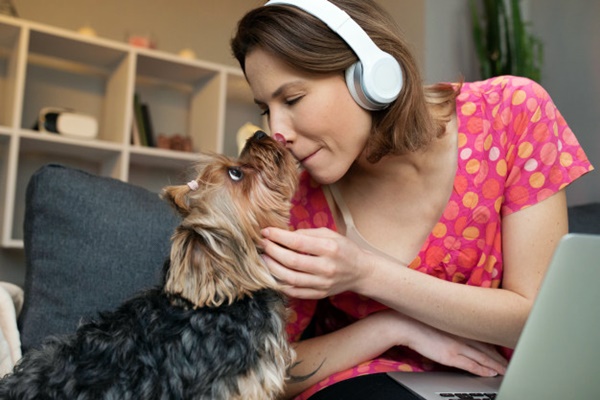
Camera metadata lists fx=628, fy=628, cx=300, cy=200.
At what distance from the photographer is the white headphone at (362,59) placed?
1156 mm

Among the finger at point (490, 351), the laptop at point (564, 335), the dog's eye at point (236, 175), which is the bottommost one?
the finger at point (490, 351)

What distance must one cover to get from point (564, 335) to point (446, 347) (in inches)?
A: 21.3

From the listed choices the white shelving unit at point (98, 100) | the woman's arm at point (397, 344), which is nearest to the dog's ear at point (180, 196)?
the woman's arm at point (397, 344)

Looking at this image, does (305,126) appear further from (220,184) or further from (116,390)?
(116,390)

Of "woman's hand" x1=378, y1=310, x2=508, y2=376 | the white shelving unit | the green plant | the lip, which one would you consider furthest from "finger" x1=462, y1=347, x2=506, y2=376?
the white shelving unit

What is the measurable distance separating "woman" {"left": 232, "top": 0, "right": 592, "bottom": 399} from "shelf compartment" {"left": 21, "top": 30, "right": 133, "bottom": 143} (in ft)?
7.42

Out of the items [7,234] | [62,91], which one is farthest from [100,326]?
[62,91]

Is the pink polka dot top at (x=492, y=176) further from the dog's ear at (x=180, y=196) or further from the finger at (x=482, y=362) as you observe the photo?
the dog's ear at (x=180, y=196)

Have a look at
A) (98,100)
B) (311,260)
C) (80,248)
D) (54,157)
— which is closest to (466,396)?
(311,260)

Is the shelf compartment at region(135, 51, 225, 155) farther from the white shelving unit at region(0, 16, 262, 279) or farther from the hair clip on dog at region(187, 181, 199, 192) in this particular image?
the hair clip on dog at region(187, 181, 199, 192)

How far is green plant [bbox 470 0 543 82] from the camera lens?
3.07 metres

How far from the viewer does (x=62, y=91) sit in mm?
3627

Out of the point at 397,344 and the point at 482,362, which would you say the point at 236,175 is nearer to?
the point at 397,344

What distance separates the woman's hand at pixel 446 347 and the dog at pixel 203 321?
0.26 metres
